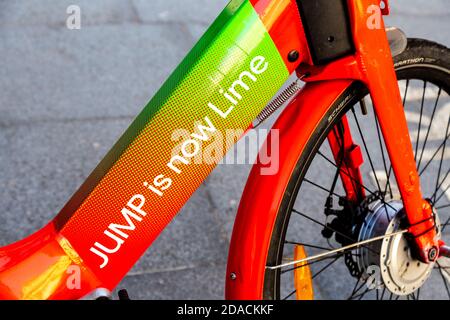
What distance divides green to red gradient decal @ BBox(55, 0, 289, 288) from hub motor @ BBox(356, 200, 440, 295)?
0.60m

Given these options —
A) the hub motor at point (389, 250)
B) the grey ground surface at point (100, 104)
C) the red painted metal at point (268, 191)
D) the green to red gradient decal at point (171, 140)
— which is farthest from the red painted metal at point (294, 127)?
the grey ground surface at point (100, 104)

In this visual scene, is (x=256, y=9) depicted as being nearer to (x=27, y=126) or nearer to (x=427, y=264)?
(x=427, y=264)

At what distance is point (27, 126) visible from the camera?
11.8 ft

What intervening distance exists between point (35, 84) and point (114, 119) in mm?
501

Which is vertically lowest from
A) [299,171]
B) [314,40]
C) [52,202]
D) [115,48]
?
[299,171]

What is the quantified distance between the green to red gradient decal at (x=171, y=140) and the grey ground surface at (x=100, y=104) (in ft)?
3.53

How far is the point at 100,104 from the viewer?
3.84 meters

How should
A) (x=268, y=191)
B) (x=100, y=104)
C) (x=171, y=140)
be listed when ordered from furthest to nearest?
1. (x=100, y=104)
2. (x=268, y=191)
3. (x=171, y=140)

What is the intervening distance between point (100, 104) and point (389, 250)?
2.09m

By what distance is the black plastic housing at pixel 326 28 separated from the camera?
1705mm

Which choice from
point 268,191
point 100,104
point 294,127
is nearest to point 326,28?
point 294,127

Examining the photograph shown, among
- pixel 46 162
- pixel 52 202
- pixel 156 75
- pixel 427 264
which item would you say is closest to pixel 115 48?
pixel 156 75

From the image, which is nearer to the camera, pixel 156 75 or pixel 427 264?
pixel 427 264

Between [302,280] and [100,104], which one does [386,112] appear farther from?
[100,104]
